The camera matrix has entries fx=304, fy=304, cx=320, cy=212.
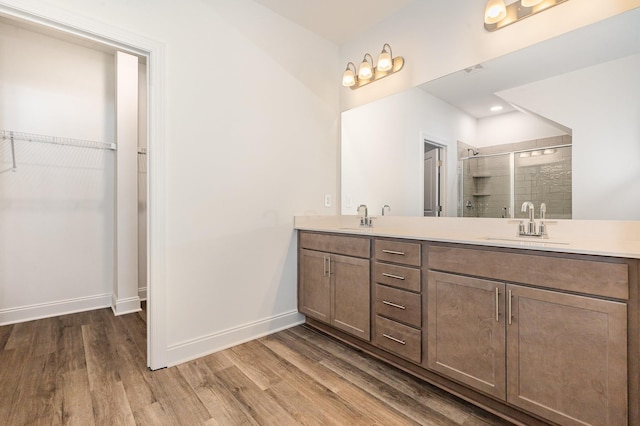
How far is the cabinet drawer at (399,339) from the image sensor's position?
1.72 metres

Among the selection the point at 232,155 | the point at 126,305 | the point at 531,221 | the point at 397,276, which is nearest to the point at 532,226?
the point at 531,221

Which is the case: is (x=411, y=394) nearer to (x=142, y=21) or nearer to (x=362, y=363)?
(x=362, y=363)

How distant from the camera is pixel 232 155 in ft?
7.28

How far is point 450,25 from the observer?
2.07 meters

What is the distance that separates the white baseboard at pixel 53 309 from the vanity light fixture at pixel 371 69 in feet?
10.4

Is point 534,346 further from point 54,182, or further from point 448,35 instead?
point 54,182

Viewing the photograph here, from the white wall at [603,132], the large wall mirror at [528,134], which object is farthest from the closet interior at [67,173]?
the white wall at [603,132]

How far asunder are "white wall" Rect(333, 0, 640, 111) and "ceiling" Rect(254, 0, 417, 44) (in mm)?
81

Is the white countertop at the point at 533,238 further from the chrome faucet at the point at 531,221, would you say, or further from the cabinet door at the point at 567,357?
the cabinet door at the point at 567,357

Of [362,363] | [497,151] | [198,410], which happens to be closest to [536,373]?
[362,363]

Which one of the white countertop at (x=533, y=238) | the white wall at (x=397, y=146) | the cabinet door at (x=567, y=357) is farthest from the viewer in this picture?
the white wall at (x=397, y=146)

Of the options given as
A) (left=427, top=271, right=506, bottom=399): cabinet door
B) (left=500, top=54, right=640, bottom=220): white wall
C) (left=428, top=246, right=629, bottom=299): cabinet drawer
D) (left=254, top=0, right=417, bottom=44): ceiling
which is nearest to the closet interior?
(left=254, top=0, right=417, bottom=44): ceiling

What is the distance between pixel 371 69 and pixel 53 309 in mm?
3583

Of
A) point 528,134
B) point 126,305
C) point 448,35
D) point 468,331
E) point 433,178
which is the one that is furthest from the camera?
point 126,305
